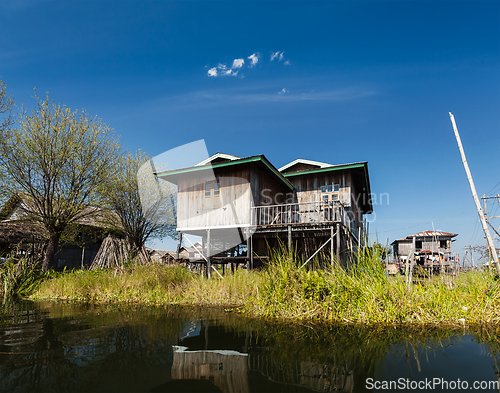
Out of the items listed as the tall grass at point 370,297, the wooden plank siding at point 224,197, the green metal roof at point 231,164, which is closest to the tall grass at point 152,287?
the tall grass at point 370,297

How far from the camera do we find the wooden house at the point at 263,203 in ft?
48.0

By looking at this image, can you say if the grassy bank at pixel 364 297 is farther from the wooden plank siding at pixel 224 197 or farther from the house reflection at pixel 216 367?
the wooden plank siding at pixel 224 197

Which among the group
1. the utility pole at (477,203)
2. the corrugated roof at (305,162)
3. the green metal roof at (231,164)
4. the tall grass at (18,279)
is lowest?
the tall grass at (18,279)

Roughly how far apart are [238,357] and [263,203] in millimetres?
12002

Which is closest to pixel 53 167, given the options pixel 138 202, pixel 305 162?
pixel 138 202

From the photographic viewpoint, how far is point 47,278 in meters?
15.1

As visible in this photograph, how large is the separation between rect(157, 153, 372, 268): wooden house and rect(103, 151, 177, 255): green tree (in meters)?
4.17

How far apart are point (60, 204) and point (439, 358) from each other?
18.0m

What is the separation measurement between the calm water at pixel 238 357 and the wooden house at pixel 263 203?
7757 millimetres

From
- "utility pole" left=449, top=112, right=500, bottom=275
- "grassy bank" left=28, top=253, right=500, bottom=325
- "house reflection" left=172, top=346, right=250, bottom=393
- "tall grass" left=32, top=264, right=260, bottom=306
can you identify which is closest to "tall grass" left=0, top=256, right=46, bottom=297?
"tall grass" left=32, top=264, right=260, bottom=306

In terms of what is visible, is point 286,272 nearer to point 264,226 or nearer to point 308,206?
point 264,226

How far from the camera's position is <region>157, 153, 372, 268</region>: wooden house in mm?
14617

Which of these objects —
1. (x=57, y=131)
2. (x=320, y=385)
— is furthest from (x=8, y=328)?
(x=57, y=131)

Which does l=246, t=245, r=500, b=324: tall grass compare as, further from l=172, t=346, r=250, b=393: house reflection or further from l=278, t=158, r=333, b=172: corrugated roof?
l=278, t=158, r=333, b=172: corrugated roof
